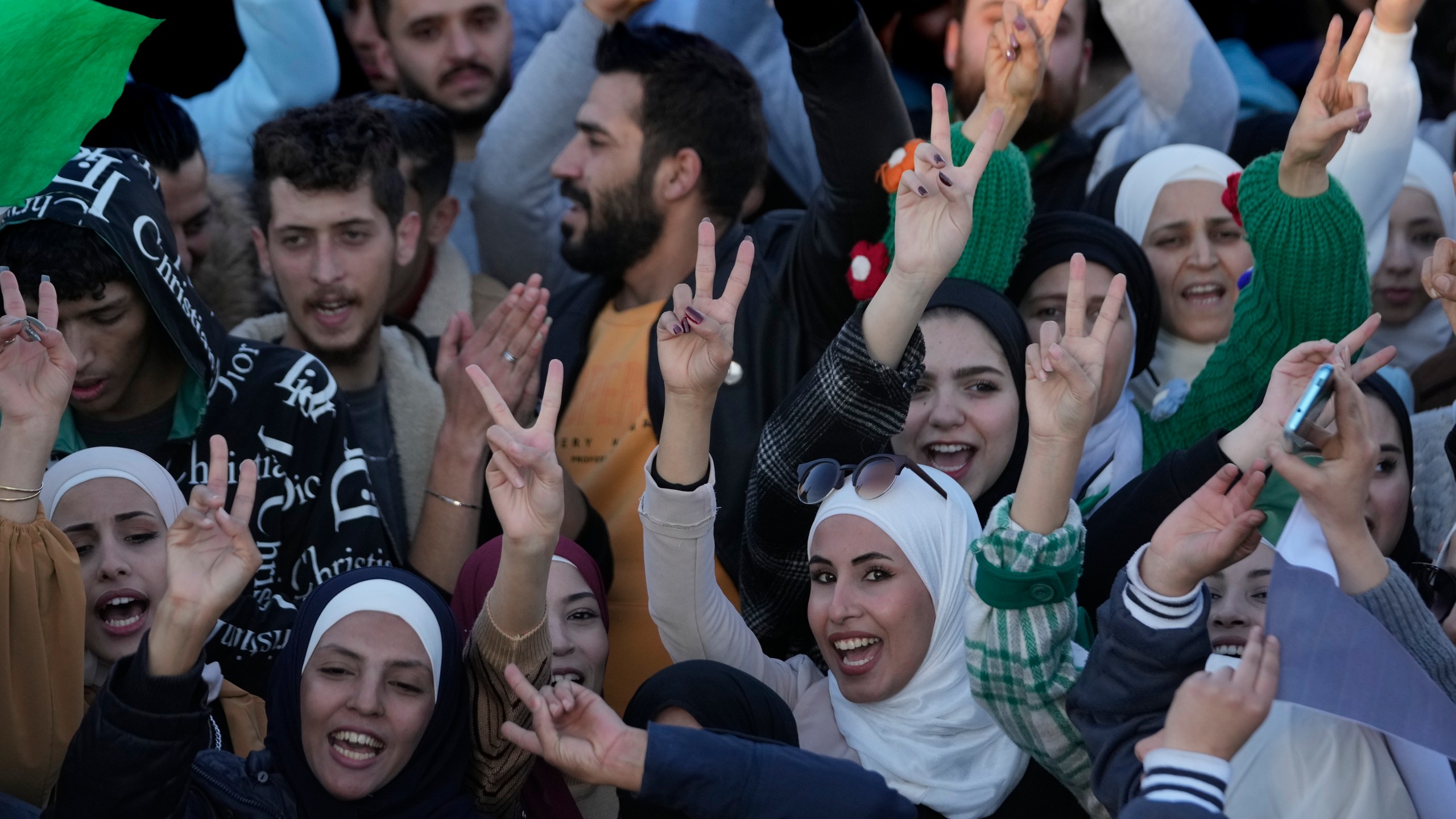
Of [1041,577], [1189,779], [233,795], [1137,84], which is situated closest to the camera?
[1189,779]

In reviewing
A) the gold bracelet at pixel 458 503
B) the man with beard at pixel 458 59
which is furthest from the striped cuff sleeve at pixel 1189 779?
the man with beard at pixel 458 59

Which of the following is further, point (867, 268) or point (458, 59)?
point (458, 59)

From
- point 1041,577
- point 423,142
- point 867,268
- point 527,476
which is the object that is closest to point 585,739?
point 527,476

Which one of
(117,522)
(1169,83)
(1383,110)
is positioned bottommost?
(117,522)

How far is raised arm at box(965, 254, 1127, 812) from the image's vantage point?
2414mm

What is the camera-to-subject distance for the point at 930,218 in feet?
9.36

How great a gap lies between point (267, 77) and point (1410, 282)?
3.07 m

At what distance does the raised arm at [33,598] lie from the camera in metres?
2.58

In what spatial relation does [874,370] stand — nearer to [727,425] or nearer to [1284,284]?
[727,425]

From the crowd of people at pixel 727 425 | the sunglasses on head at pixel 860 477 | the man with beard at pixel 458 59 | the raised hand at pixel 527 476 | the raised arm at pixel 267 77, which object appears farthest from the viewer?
the man with beard at pixel 458 59

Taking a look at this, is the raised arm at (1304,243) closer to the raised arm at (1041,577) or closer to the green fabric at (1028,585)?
the raised arm at (1041,577)

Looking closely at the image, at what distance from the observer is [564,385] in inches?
151

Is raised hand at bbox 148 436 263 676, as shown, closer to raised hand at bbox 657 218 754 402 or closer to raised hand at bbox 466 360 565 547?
raised hand at bbox 466 360 565 547

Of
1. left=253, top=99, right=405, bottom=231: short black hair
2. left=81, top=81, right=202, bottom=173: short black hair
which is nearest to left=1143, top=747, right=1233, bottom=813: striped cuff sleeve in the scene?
left=253, top=99, right=405, bottom=231: short black hair
